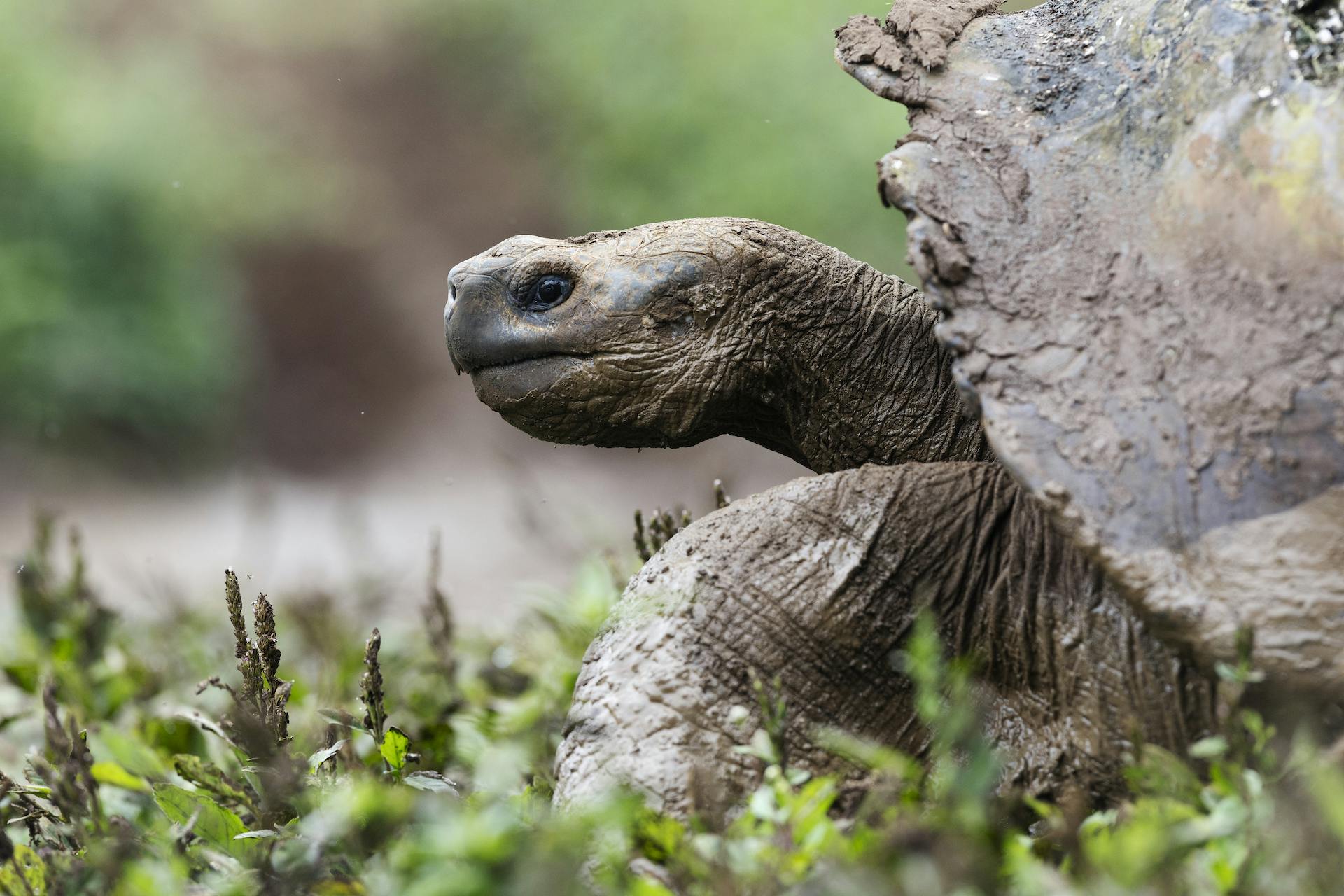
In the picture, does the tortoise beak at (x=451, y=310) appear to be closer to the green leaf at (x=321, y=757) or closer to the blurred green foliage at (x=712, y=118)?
the green leaf at (x=321, y=757)

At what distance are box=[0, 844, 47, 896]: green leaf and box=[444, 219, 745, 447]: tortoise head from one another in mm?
915

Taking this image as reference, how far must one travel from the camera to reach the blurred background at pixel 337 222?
789cm

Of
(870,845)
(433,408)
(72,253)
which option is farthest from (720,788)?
(433,408)

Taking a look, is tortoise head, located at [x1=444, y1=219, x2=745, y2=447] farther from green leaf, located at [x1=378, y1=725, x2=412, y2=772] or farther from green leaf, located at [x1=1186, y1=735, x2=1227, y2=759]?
green leaf, located at [x1=1186, y1=735, x2=1227, y2=759]

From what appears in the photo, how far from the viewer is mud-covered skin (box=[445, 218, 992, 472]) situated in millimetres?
1938

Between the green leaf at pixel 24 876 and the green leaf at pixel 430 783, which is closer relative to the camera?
the green leaf at pixel 24 876

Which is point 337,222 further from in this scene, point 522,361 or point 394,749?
point 394,749

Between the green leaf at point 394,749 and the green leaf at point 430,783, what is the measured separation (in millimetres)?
32

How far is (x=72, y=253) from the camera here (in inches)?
322

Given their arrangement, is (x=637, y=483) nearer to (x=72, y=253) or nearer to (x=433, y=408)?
(x=433, y=408)

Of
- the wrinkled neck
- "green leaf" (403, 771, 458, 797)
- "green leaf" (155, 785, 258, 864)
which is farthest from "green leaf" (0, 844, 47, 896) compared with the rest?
the wrinkled neck

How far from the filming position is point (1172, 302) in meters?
1.43

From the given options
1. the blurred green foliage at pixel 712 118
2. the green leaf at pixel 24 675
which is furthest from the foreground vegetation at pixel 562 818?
the blurred green foliage at pixel 712 118

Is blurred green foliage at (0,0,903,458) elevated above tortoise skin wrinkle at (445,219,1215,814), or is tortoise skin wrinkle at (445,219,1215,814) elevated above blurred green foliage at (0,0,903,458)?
blurred green foliage at (0,0,903,458)
